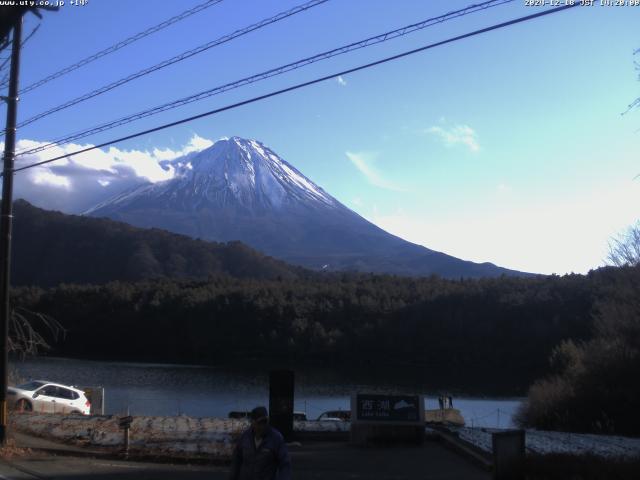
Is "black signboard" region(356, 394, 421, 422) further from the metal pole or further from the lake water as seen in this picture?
the lake water

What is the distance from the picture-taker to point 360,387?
52469 mm

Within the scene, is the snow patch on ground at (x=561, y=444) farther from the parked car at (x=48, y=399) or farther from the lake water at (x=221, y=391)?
the lake water at (x=221, y=391)

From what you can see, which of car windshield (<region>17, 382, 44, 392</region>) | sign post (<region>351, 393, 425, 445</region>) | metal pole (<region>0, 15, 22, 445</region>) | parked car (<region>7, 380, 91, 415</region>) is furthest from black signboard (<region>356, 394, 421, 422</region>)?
car windshield (<region>17, 382, 44, 392</region>)

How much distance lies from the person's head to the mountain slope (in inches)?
5022

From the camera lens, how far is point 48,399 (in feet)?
75.7

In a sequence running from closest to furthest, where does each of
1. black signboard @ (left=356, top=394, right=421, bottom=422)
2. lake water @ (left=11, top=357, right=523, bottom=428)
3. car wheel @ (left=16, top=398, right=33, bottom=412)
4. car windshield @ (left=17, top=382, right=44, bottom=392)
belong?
black signboard @ (left=356, top=394, right=421, bottom=422), car wheel @ (left=16, top=398, right=33, bottom=412), car windshield @ (left=17, top=382, right=44, bottom=392), lake water @ (left=11, top=357, right=523, bottom=428)

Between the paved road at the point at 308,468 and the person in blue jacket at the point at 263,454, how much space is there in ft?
17.6

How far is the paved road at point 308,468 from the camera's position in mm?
11336

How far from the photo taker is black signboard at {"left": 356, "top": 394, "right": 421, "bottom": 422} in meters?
15.4

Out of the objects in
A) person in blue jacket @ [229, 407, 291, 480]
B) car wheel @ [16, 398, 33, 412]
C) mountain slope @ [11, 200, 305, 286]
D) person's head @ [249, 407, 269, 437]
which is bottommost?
car wheel @ [16, 398, 33, 412]

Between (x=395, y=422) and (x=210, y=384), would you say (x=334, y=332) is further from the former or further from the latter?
(x=395, y=422)

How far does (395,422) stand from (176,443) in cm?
443

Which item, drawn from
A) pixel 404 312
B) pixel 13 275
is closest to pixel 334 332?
pixel 404 312

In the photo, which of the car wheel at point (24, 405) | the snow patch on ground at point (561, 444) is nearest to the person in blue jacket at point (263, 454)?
the snow patch on ground at point (561, 444)
